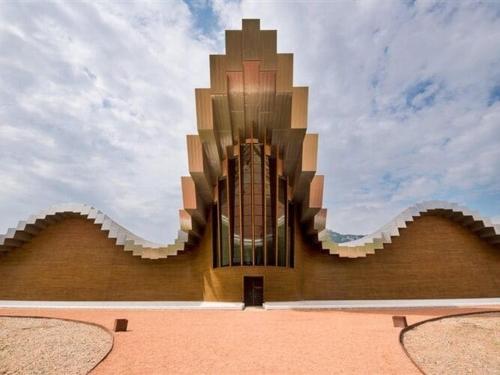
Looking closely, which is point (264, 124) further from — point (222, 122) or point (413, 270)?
point (413, 270)

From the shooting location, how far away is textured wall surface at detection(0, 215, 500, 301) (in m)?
23.6

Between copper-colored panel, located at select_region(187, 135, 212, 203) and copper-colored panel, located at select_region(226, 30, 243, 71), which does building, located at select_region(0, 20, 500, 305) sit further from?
copper-colored panel, located at select_region(226, 30, 243, 71)

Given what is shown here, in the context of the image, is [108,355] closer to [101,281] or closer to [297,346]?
[297,346]

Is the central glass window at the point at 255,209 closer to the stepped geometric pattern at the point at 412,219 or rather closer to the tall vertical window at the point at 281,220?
the tall vertical window at the point at 281,220

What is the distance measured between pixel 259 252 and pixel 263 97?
9.38 metres

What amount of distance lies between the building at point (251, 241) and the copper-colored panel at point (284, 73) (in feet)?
0.17

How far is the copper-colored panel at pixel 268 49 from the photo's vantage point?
16.1 metres

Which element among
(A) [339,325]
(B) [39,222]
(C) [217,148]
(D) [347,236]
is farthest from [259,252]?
(D) [347,236]

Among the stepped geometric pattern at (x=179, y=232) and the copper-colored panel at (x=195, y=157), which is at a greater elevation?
the copper-colored panel at (x=195, y=157)

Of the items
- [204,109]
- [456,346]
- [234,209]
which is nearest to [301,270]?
[234,209]

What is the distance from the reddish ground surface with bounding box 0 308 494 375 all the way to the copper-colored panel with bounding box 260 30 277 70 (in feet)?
39.4

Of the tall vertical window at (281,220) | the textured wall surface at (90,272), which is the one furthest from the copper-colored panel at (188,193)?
the tall vertical window at (281,220)

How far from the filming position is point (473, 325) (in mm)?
12156

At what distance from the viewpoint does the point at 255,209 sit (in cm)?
2078
